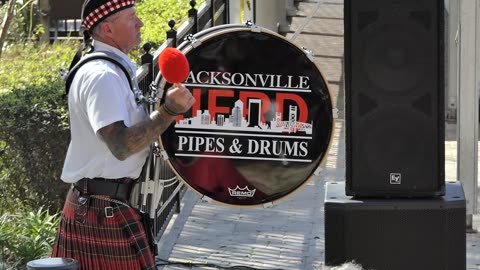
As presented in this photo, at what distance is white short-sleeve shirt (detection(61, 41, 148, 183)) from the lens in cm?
388

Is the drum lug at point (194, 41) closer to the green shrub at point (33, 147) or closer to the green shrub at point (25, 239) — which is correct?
the green shrub at point (25, 239)

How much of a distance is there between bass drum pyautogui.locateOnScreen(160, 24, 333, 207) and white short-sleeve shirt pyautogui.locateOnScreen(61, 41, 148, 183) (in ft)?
3.91

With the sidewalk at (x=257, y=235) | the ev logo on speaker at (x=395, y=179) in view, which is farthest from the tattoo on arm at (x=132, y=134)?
the sidewalk at (x=257, y=235)

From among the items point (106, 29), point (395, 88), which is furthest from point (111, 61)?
point (395, 88)

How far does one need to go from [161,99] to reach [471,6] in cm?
342

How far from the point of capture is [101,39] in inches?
163

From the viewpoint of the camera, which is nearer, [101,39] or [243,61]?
[101,39]

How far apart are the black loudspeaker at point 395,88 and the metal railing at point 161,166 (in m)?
1.03

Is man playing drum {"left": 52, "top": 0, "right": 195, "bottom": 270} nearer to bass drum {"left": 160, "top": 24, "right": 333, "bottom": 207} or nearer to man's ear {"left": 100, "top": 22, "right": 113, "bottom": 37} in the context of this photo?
man's ear {"left": 100, "top": 22, "right": 113, "bottom": 37}

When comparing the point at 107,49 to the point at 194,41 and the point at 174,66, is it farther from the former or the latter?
the point at 194,41

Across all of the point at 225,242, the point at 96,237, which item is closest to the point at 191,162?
the point at 96,237

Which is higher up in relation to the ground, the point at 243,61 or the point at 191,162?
the point at 243,61

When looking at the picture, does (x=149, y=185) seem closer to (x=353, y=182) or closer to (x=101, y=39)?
(x=101, y=39)

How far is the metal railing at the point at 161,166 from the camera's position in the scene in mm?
4484
